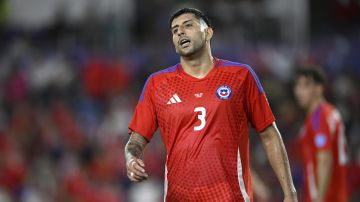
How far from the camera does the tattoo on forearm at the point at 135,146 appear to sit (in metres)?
5.03

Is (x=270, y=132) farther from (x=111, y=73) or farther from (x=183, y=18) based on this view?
(x=111, y=73)

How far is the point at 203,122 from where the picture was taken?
505 cm

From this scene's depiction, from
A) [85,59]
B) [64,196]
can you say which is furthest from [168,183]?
[85,59]

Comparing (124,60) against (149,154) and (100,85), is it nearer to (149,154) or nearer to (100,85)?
(100,85)

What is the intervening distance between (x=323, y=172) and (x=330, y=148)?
0.23 metres

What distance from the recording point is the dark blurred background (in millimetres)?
11484

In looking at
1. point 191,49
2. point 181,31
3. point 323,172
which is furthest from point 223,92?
point 323,172

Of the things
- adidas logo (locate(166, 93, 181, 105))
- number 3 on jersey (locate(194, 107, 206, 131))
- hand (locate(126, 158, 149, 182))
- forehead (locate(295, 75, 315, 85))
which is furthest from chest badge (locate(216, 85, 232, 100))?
forehead (locate(295, 75, 315, 85))

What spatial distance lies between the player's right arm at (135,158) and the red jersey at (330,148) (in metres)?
2.38

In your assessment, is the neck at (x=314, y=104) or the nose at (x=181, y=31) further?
the neck at (x=314, y=104)

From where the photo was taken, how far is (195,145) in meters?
5.04

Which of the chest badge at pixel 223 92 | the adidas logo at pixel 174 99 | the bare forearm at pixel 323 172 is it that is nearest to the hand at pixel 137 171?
the adidas logo at pixel 174 99

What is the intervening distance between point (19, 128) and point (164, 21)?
3.53 m

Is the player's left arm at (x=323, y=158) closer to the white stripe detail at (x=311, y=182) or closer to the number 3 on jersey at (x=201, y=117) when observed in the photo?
the white stripe detail at (x=311, y=182)
